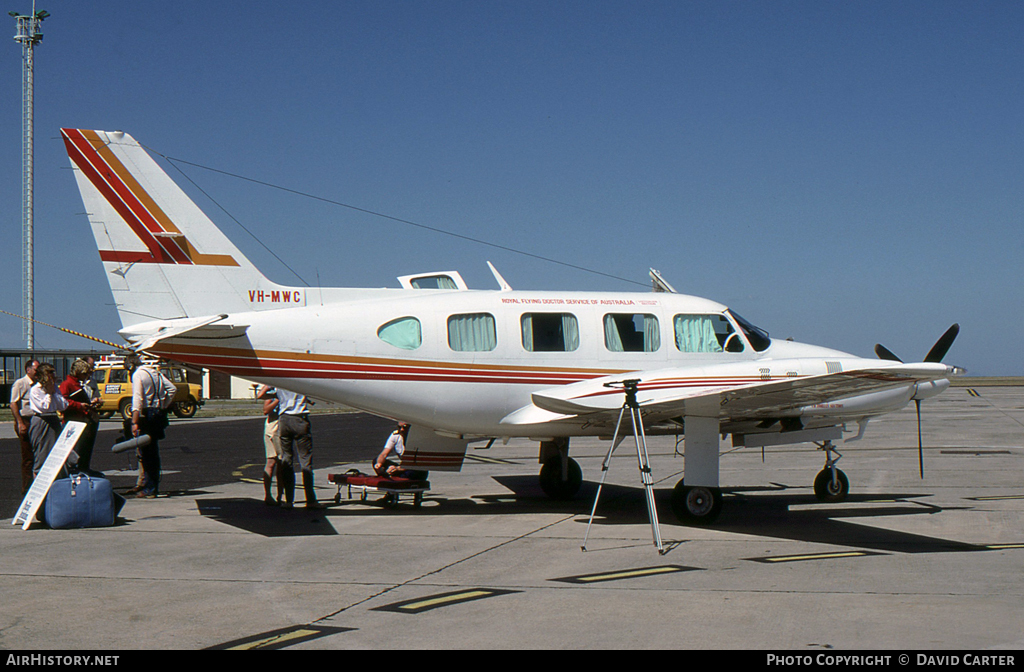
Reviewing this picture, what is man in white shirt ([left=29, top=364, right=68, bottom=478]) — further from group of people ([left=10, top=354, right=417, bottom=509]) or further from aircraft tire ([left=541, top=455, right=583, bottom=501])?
aircraft tire ([left=541, top=455, right=583, bottom=501])

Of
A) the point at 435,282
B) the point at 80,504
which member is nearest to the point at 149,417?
the point at 80,504

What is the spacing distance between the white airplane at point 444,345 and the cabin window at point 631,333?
0.07 feet

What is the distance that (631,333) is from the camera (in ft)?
40.7

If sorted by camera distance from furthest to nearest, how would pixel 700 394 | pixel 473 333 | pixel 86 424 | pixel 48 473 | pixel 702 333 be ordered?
pixel 702 333
pixel 473 333
pixel 86 424
pixel 48 473
pixel 700 394

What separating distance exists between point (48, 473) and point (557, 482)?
718 cm

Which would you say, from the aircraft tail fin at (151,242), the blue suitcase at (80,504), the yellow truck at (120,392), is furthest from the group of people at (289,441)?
the yellow truck at (120,392)

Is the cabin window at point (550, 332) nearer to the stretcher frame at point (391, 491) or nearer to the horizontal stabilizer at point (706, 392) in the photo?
the horizontal stabilizer at point (706, 392)

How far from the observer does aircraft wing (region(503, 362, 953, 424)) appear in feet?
32.9

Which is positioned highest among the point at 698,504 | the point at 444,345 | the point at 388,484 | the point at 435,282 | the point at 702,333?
the point at 435,282

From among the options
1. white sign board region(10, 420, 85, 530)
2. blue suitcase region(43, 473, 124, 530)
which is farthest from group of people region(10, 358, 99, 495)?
blue suitcase region(43, 473, 124, 530)

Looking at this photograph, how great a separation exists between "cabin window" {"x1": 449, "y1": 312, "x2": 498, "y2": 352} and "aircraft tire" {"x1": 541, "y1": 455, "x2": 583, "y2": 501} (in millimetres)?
2841

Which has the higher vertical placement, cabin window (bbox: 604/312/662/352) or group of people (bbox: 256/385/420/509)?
cabin window (bbox: 604/312/662/352)

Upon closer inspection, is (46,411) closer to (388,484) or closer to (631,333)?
(388,484)

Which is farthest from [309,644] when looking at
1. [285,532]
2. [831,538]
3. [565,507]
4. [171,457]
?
[171,457]
